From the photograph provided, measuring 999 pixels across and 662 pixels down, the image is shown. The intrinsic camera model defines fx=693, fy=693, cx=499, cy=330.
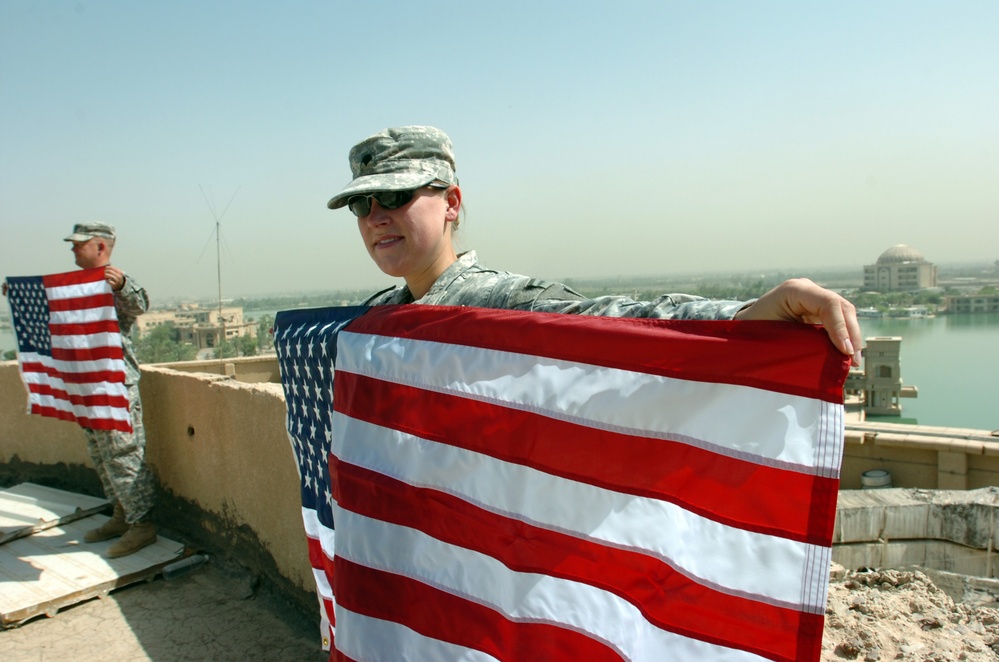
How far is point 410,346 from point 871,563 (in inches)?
132

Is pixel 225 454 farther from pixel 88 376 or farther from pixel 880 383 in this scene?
pixel 880 383

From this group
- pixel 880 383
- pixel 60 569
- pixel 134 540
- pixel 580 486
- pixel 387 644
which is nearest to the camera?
pixel 580 486

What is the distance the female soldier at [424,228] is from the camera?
1701 millimetres

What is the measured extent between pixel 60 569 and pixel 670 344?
413 centimetres

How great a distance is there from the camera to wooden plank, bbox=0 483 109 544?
4.55 meters

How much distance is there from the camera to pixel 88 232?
172 inches

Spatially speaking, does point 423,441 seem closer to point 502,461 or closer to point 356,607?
point 502,461

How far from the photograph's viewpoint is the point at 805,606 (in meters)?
1.16

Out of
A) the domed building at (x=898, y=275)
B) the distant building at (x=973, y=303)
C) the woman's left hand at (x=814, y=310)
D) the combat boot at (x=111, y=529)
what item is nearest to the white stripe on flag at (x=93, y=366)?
the combat boot at (x=111, y=529)

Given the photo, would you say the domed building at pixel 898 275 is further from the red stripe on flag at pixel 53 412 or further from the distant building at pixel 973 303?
the red stripe on flag at pixel 53 412

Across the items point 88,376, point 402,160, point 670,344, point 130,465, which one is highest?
point 402,160

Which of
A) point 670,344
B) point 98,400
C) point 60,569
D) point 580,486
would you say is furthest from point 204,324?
point 670,344

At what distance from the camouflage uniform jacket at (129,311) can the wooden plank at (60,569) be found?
1.07 meters

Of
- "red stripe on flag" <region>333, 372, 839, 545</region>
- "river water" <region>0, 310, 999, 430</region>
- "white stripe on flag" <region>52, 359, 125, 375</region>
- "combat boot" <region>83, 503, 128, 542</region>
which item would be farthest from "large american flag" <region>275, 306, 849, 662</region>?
"river water" <region>0, 310, 999, 430</region>
